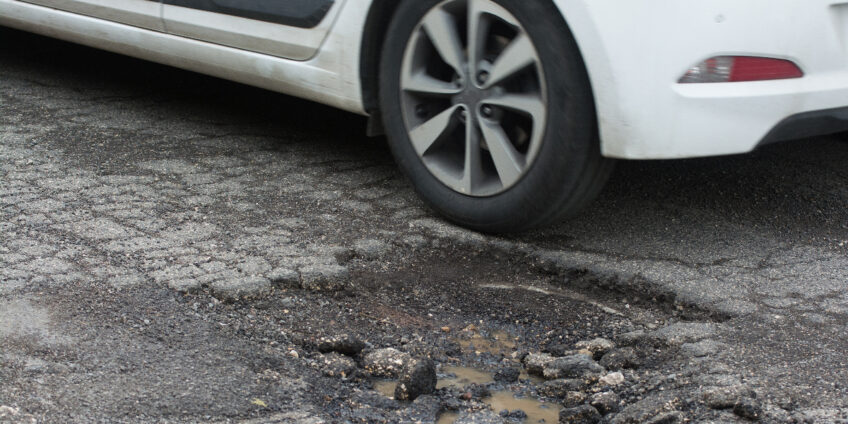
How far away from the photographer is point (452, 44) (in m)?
3.27

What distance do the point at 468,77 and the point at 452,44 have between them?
12 cm

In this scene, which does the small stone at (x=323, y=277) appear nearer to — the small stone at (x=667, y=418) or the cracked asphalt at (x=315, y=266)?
the cracked asphalt at (x=315, y=266)

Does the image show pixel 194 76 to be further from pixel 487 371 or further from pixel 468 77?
pixel 487 371

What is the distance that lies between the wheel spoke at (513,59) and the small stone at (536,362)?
96 centimetres

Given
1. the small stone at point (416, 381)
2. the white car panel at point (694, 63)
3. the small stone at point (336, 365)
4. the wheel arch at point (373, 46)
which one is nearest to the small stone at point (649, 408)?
the small stone at point (416, 381)

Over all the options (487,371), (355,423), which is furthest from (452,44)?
(355,423)

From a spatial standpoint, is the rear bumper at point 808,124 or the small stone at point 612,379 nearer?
the small stone at point 612,379

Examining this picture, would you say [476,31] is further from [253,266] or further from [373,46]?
[253,266]

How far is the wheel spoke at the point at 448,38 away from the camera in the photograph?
3271 mm

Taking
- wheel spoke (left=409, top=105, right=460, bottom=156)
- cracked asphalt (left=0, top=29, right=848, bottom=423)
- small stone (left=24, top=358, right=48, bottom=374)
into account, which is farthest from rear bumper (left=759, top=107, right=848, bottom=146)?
small stone (left=24, top=358, right=48, bottom=374)

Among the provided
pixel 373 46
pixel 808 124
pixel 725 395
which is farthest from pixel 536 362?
pixel 373 46

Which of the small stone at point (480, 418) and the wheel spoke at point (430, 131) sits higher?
the wheel spoke at point (430, 131)

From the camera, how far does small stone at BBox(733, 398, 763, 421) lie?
2232 mm

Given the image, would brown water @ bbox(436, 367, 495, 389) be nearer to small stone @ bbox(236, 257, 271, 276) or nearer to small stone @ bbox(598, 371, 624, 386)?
small stone @ bbox(598, 371, 624, 386)
